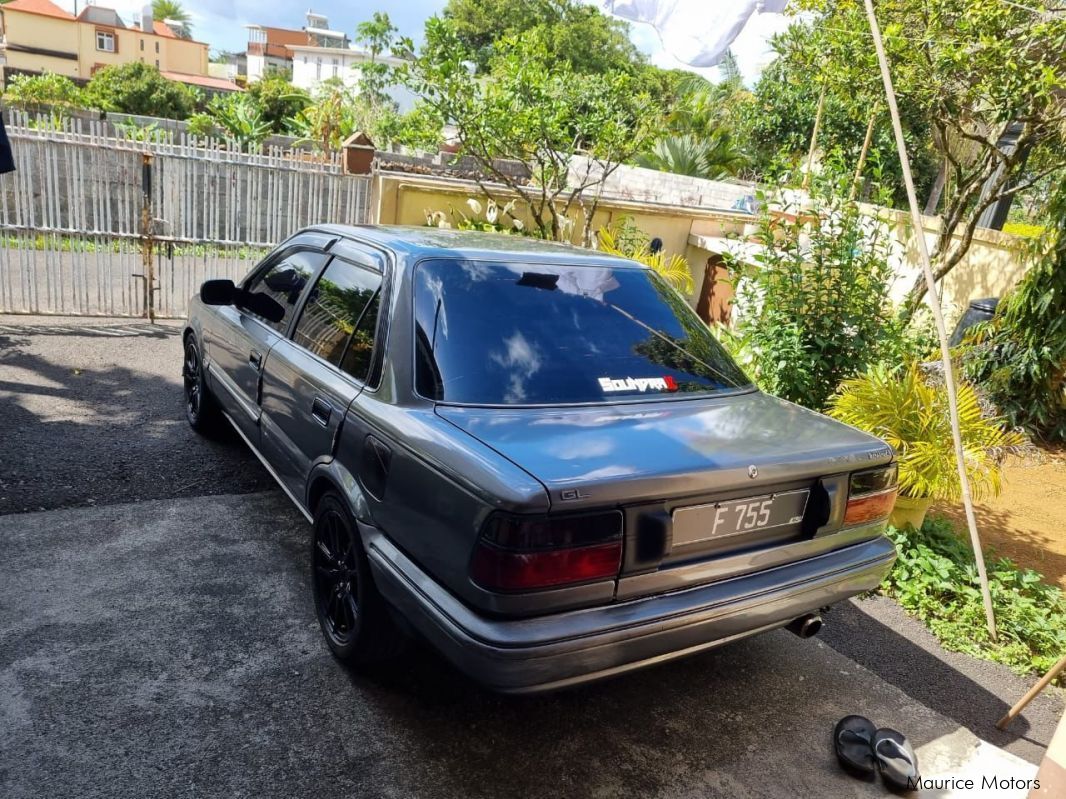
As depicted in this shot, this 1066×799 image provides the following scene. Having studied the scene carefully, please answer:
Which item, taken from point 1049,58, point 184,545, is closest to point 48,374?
point 184,545

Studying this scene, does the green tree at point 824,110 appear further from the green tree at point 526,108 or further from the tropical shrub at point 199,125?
the tropical shrub at point 199,125

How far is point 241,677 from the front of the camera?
2.92 meters

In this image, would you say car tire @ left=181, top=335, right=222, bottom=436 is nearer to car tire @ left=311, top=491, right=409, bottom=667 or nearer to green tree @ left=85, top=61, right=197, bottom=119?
car tire @ left=311, top=491, right=409, bottom=667

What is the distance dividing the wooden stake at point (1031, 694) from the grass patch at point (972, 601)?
2.09 feet

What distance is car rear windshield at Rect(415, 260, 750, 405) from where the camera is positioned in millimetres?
2781

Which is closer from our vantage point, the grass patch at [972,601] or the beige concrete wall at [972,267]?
the grass patch at [972,601]

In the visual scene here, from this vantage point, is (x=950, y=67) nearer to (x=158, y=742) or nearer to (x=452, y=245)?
(x=452, y=245)

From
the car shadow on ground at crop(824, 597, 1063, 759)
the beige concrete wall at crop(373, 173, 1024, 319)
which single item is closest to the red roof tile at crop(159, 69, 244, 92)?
the beige concrete wall at crop(373, 173, 1024, 319)

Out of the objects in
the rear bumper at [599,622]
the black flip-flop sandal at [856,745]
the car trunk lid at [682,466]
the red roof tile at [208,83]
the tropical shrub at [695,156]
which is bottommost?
the black flip-flop sandal at [856,745]

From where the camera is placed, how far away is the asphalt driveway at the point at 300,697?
252 centimetres

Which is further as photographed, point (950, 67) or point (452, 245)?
point (950, 67)

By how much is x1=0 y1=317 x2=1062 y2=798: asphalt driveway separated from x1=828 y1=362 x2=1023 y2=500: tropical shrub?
80 cm

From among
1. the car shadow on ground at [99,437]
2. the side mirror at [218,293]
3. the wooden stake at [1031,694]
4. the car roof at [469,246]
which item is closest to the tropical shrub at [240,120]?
the car shadow on ground at [99,437]

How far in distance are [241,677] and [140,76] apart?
44.9 m
